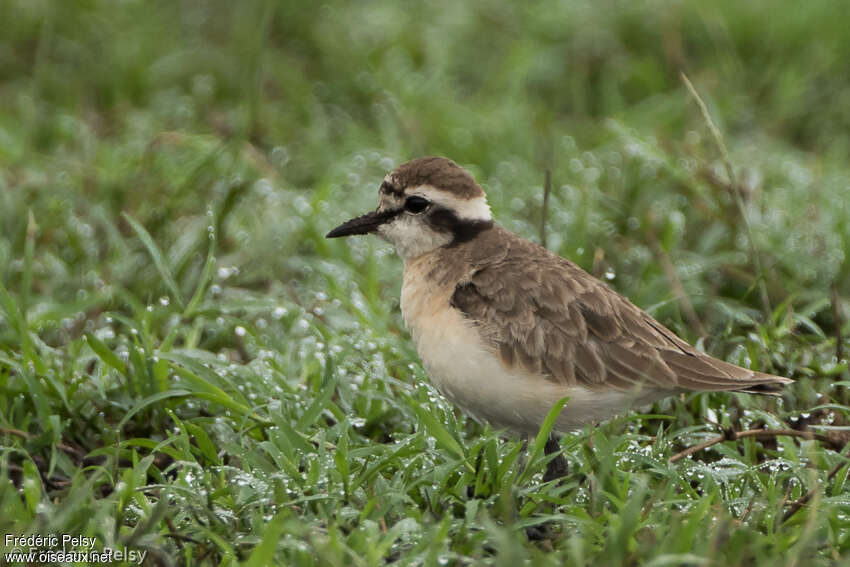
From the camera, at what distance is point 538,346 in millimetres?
4391

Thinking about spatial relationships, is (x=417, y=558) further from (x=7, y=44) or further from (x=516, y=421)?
(x=7, y=44)

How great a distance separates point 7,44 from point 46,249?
132 inches

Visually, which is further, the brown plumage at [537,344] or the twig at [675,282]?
the twig at [675,282]

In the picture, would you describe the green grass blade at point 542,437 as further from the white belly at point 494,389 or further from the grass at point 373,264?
the white belly at point 494,389

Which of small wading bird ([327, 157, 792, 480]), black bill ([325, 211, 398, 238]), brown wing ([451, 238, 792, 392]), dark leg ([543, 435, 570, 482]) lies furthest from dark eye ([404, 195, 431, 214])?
dark leg ([543, 435, 570, 482])

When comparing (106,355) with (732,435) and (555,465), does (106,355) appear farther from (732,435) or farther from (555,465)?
(732,435)

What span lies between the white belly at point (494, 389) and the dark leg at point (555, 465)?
90 millimetres

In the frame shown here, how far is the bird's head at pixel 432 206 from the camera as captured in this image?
16.4 ft

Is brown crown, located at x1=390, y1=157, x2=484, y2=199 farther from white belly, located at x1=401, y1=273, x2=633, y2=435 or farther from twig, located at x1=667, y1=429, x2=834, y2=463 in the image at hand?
twig, located at x1=667, y1=429, x2=834, y2=463

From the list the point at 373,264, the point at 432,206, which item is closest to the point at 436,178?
the point at 432,206

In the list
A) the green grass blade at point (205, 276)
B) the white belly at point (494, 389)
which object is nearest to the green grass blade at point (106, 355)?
the green grass blade at point (205, 276)

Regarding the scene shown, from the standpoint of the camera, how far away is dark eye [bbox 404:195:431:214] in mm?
5027

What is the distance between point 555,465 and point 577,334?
52 cm

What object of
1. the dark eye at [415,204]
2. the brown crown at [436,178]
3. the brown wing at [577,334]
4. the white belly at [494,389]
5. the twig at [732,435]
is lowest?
the twig at [732,435]
